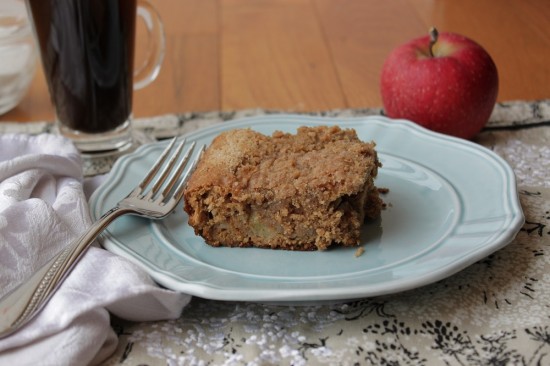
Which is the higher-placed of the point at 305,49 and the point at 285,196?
the point at 285,196

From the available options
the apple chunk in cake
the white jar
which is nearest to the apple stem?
the apple chunk in cake

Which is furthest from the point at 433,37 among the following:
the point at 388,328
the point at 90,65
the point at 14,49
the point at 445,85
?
the point at 14,49

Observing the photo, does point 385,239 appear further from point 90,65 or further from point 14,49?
point 14,49

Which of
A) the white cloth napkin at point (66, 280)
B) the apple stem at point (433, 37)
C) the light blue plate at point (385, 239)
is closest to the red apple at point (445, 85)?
the apple stem at point (433, 37)

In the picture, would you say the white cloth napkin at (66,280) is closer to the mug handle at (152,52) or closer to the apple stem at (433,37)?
the mug handle at (152,52)

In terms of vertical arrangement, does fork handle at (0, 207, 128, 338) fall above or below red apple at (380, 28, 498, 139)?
above

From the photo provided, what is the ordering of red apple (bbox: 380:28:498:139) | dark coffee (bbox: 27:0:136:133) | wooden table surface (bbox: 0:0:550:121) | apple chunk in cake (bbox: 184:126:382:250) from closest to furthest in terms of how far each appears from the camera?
apple chunk in cake (bbox: 184:126:382:250)
dark coffee (bbox: 27:0:136:133)
red apple (bbox: 380:28:498:139)
wooden table surface (bbox: 0:0:550:121)

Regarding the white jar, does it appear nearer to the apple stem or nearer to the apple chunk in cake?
the apple chunk in cake
